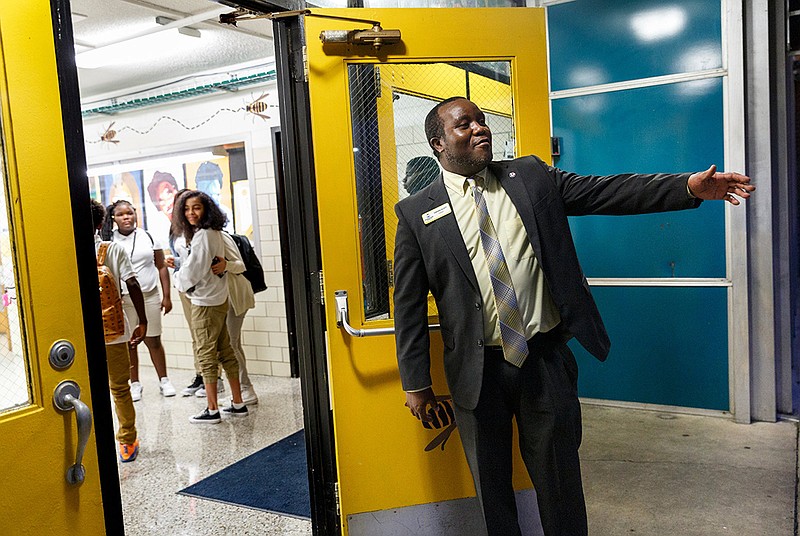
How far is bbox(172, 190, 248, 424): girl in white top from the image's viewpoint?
→ 4590 millimetres

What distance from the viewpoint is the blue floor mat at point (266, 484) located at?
3.29m

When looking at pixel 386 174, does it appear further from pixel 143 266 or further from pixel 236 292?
pixel 143 266

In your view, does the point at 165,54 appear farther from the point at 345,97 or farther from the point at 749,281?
the point at 749,281

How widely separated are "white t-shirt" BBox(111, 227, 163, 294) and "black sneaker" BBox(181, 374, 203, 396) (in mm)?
956

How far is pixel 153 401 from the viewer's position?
5.46m

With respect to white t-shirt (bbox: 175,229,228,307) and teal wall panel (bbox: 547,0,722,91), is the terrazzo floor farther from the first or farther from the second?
teal wall panel (bbox: 547,0,722,91)

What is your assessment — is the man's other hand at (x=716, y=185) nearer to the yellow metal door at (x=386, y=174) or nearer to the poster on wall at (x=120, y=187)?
the yellow metal door at (x=386, y=174)

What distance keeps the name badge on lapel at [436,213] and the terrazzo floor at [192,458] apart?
5.36ft

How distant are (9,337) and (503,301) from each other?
1312 mm

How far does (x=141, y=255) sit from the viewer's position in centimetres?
515

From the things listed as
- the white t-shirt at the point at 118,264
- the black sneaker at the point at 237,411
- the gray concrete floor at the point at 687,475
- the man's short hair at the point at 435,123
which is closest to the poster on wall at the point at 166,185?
the black sneaker at the point at 237,411

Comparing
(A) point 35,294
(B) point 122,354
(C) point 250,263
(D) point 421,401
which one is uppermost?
(A) point 35,294

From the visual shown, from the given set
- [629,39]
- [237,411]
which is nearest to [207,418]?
[237,411]

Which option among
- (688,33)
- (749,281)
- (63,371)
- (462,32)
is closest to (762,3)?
(688,33)
